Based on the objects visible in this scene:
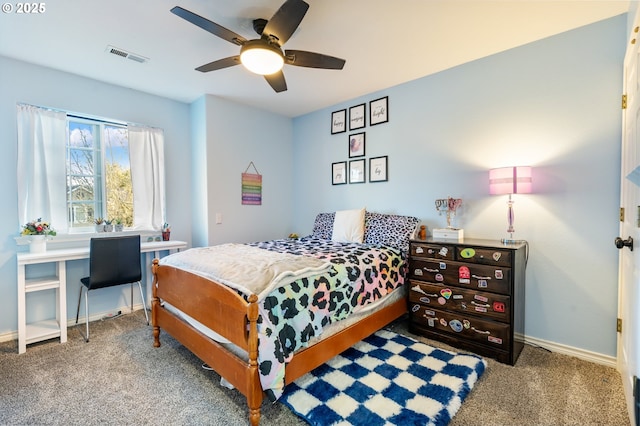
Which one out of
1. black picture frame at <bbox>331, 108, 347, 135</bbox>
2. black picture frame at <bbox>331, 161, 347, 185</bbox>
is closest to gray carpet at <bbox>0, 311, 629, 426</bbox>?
black picture frame at <bbox>331, 161, 347, 185</bbox>

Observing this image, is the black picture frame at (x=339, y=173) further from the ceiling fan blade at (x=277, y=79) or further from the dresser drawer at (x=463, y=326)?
the dresser drawer at (x=463, y=326)

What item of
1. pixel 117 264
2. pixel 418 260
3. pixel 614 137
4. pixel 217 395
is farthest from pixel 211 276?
pixel 614 137

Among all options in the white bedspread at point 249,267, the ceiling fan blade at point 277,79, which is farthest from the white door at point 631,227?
the ceiling fan blade at point 277,79

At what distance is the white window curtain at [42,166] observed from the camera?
268cm

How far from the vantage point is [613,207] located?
7.05ft

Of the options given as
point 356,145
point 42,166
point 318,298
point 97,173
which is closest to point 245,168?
point 356,145

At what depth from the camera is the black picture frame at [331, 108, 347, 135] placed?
385 centimetres

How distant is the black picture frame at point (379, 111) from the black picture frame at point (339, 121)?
1.31 ft

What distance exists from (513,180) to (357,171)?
180 cm

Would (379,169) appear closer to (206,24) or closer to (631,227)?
(631,227)

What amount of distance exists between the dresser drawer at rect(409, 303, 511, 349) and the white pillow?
3.01 ft

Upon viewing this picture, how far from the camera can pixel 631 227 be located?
1.64m

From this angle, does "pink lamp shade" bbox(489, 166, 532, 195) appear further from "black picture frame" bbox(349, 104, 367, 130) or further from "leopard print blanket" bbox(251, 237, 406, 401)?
"black picture frame" bbox(349, 104, 367, 130)

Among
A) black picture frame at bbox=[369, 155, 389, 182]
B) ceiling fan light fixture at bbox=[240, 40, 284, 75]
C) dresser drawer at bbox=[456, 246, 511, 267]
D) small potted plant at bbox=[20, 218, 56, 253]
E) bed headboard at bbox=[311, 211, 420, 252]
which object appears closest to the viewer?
ceiling fan light fixture at bbox=[240, 40, 284, 75]
